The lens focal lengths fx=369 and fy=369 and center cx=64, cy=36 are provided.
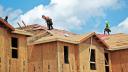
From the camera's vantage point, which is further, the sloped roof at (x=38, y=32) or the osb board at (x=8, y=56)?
the sloped roof at (x=38, y=32)

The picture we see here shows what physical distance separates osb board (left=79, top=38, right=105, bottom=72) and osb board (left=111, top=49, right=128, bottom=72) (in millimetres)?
2489

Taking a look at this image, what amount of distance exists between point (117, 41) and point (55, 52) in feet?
36.1

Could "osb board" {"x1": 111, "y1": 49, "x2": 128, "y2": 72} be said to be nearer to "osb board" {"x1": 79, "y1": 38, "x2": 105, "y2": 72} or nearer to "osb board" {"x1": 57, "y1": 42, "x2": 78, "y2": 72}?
"osb board" {"x1": 79, "y1": 38, "x2": 105, "y2": 72}

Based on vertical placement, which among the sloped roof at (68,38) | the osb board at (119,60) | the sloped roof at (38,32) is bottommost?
the osb board at (119,60)

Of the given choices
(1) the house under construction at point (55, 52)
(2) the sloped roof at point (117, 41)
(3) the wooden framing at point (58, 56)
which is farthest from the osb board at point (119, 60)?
(3) the wooden framing at point (58, 56)

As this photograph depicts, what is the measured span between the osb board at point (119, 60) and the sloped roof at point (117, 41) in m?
0.69

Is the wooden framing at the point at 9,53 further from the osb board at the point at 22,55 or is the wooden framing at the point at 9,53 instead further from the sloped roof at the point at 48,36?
the sloped roof at the point at 48,36

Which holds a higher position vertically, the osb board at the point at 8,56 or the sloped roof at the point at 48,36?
the sloped roof at the point at 48,36

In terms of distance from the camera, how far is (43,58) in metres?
34.0

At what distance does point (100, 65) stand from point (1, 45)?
12.5 m

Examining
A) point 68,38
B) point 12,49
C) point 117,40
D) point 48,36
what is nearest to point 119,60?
point 117,40

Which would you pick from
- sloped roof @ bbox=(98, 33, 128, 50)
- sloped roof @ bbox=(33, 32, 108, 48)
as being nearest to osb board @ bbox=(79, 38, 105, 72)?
sloped roof @ bbox=(33, 32, 108, 48)

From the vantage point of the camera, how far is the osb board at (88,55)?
117 feet

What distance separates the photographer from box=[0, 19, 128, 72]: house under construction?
98.7 feet
